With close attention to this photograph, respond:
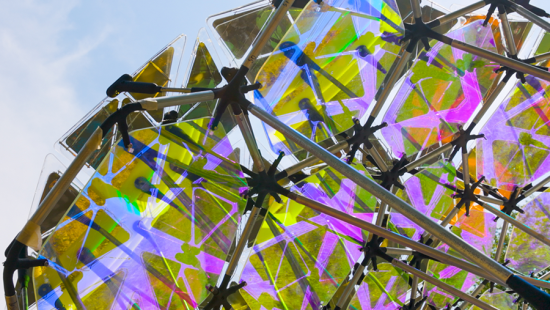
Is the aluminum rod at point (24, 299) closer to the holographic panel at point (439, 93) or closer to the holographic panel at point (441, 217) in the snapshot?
the holographic panel at point (439, 93)

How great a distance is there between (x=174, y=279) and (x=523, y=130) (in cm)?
955

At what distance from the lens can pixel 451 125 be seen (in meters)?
10.9

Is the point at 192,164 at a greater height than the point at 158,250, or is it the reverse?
the point at 192,164

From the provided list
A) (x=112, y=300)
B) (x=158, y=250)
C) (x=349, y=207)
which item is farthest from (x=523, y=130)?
(x=112, y=300)

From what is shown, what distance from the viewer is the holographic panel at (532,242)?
42.3 feet

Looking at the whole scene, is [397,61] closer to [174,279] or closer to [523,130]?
[523,130]

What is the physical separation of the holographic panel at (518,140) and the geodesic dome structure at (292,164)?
0.12 feet

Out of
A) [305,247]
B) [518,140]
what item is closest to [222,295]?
[305,247]

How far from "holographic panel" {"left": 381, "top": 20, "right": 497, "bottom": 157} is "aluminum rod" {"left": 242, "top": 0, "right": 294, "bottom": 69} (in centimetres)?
483

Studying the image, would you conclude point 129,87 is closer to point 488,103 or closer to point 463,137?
point 463,137

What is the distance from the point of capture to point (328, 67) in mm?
7934

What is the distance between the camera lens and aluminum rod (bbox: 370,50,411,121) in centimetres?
884

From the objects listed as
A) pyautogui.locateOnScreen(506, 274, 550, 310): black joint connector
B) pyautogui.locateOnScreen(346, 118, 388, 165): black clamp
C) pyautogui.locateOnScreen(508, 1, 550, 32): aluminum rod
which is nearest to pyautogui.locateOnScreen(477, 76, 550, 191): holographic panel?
pyautogui.locateOnScreen(508, 1, 550, 32): aluminum rod

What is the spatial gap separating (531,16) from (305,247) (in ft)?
21.6
